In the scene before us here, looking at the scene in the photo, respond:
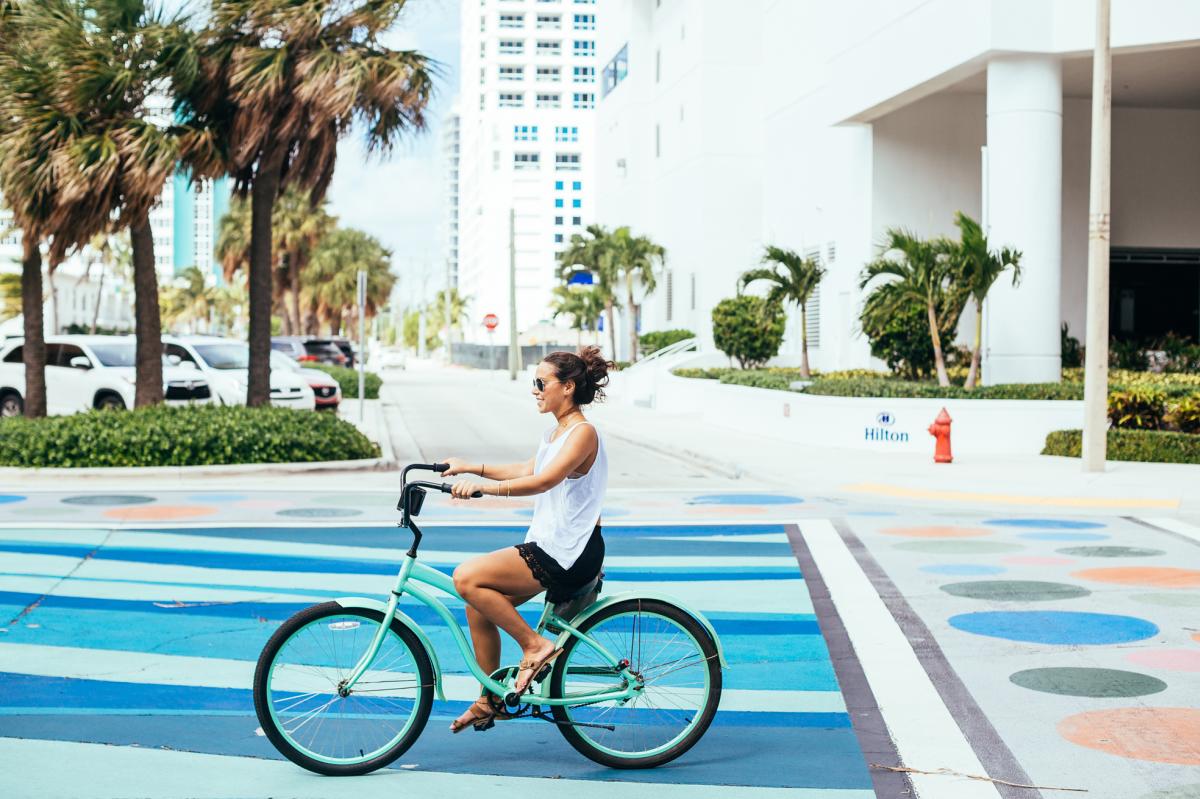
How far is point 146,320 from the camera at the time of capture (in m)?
20.8

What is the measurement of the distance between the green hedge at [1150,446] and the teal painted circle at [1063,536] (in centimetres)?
722

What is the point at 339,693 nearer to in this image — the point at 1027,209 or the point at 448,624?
the point at 448,624

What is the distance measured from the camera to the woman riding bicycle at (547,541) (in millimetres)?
5473

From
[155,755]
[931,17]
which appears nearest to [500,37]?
[931,17]

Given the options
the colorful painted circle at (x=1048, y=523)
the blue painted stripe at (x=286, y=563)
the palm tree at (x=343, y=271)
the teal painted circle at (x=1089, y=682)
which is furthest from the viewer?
the palm tree at (x=343, y=271)

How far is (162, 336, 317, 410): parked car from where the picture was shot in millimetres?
28250

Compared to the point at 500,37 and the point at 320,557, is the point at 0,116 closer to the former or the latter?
the point at 320,557

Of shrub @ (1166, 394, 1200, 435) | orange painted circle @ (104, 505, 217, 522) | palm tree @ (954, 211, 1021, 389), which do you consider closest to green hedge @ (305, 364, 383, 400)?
palm tree @ (954, 211, 1021, 389)

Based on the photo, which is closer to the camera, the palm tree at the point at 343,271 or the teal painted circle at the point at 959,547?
the teal painted circle at the point at 959,547

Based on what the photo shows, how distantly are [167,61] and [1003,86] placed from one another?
1417 centimetres

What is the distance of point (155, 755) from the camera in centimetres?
587

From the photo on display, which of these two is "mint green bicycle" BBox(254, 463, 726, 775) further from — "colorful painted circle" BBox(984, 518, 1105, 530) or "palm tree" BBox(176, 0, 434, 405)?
"palm tree" BBox(176, 0, 434, 405)

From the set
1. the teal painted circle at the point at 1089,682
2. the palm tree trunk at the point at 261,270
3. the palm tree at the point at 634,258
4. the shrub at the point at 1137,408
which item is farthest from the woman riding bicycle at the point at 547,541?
the palm tree at the point at 634,258

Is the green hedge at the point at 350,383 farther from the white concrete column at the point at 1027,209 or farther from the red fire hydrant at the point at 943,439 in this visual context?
the red fire hydrant at the point at 943,439
